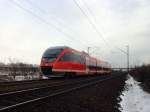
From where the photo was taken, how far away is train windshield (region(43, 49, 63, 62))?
25.4 metres

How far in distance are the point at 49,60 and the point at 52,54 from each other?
82cm

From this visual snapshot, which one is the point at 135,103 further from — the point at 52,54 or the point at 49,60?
the point at 52,54

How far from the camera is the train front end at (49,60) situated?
24.9 metres

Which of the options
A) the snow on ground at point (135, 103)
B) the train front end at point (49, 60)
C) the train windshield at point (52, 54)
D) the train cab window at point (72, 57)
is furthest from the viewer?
the train cab window at point (72, 57)

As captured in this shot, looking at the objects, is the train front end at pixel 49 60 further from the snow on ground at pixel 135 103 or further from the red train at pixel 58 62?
the snow on ground at pixel 135 103

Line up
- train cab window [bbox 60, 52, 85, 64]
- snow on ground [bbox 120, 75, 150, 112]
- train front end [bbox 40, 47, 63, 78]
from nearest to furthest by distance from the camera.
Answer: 1. snow on ground [bbox 120, 75, 150, 112]
2. train front end [bbox 40, 47, 63, 78]
3. train cab window [bbox 60, 52, 85, 64]

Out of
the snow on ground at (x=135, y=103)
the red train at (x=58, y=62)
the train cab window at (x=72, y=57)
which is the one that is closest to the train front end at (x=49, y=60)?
the red train at (x=58, y=62)

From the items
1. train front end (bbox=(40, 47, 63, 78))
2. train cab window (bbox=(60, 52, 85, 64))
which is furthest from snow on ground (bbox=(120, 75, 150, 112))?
train cab window (bbox=(60, 52, 85, 64))

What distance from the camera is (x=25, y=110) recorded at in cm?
806

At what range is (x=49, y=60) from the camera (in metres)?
25.4

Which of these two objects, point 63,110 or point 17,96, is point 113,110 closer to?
point 63,110

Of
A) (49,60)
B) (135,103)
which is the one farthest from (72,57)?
(135,103)

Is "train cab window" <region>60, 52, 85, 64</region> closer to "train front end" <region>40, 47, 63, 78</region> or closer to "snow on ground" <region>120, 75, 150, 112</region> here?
"train front end" <region>40, 47, 63, 78</region>

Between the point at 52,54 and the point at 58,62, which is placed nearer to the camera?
the point at 58,62
